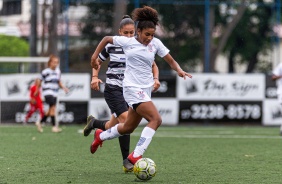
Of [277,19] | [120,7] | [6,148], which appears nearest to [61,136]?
[6,148]

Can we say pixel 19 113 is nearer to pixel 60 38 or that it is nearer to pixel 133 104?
pixel 60 38

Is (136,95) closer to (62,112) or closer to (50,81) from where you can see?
(50,81)

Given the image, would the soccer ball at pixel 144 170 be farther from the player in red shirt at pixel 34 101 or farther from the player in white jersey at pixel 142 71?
the player in red shirt at pixel 34 101

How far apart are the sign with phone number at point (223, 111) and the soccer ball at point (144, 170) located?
13469mm

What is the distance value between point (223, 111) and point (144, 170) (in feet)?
45.2

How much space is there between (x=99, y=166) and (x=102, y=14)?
16960mm

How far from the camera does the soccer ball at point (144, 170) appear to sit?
348 inches

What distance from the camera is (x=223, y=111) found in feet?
73.6

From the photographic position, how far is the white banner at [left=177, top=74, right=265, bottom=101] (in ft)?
73.7

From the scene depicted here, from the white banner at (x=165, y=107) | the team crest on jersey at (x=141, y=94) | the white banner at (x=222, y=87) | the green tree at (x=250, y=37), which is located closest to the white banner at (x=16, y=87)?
the white banner at (x=165, y=107)

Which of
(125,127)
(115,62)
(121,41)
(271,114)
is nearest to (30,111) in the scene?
(271,114)

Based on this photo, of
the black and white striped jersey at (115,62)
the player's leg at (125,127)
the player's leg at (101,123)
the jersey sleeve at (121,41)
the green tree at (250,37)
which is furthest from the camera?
the green tree at (250,37)

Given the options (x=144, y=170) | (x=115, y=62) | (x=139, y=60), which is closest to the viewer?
(x=144, y=170)

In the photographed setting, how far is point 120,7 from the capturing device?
86.8ft
